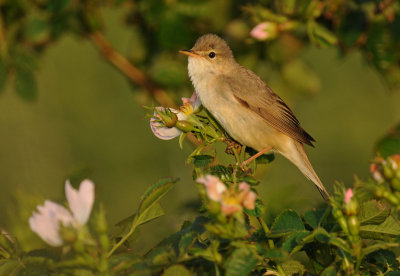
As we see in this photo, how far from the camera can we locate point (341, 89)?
6785mm

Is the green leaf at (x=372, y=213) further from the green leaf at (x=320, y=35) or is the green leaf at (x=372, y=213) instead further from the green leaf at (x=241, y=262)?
the green leaf at (x=320, y=35)

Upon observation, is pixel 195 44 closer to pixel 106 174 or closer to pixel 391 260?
pixel 391 260

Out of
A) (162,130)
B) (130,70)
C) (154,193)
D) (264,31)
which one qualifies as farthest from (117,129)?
(154,193)

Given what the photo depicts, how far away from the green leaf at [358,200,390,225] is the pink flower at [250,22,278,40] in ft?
5.41

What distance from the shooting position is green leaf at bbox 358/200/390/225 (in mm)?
1596

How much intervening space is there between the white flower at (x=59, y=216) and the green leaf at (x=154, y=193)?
161mm

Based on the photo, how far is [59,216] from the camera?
4.62 feet

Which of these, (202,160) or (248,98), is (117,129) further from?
(202,160)

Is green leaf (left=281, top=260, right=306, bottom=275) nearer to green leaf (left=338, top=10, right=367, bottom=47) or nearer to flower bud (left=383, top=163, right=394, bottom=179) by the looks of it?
flower bud (left=383, top=163, right=394, bottom=179)

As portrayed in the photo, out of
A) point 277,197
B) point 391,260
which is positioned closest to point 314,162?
point 277,197

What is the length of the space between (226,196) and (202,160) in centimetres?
56

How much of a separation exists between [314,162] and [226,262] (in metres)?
4.84

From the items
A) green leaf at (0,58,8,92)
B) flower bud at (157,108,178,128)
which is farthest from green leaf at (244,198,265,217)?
green leaf at (0,58,8,92)

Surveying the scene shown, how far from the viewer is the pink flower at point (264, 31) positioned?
3088mm
